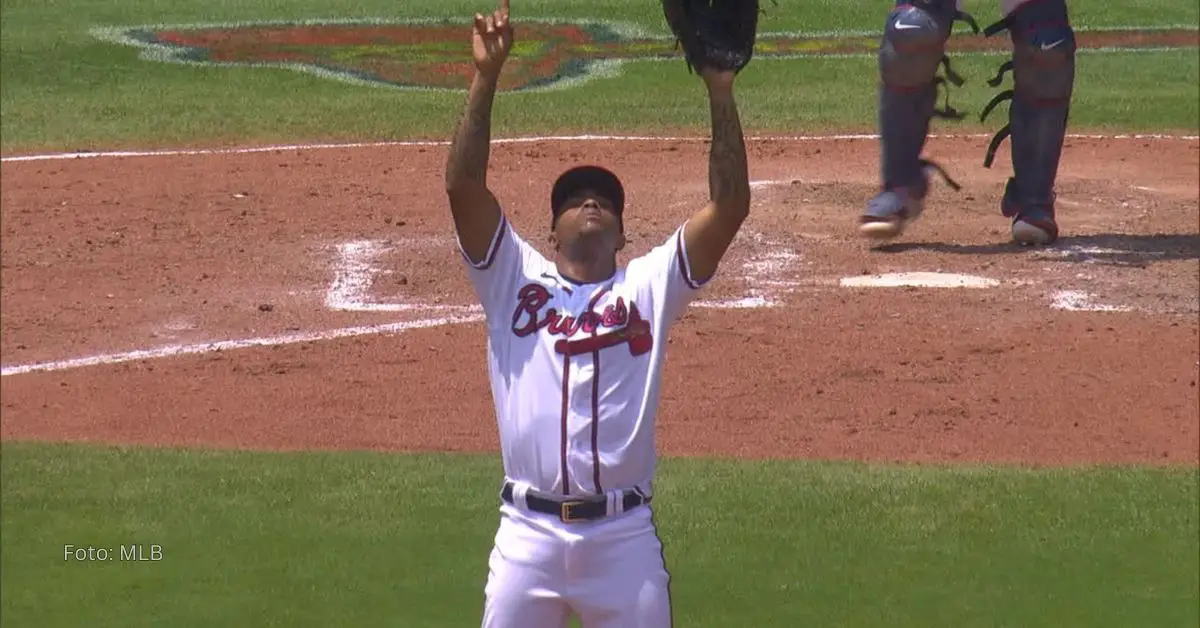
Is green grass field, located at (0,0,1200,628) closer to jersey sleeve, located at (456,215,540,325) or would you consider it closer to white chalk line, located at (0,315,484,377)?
white chalk line, located at (0,315,484,377)

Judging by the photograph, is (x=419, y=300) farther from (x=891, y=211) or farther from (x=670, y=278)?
(x=670, y=278)

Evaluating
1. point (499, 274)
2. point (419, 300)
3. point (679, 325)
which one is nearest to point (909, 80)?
point (499, 274)

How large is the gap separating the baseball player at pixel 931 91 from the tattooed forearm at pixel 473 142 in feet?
5.70

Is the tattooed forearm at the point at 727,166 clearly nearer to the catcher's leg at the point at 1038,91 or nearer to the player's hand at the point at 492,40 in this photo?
A: the player's hand at the point at 492,40

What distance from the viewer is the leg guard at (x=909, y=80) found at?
5.75 m

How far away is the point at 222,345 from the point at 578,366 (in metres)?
4.85

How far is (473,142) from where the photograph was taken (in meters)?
4.20

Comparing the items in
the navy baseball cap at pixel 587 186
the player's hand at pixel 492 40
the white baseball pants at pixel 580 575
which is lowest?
the white baseball pants at pixel 580 575

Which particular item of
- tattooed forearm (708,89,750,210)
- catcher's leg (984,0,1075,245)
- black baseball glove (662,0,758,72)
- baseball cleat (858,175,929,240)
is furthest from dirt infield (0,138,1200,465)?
black baseball glove (662,0,758,72)

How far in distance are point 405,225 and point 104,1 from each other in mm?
1916

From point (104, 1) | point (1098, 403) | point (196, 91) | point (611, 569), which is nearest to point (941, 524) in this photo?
point (1098, 403)

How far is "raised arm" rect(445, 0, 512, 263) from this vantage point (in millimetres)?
4168

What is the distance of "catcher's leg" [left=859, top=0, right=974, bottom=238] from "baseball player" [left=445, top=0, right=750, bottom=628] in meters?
1.52

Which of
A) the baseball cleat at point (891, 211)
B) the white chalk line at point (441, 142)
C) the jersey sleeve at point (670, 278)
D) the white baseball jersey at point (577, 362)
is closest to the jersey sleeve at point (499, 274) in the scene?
the white baseball jersey at point (577, 362)
